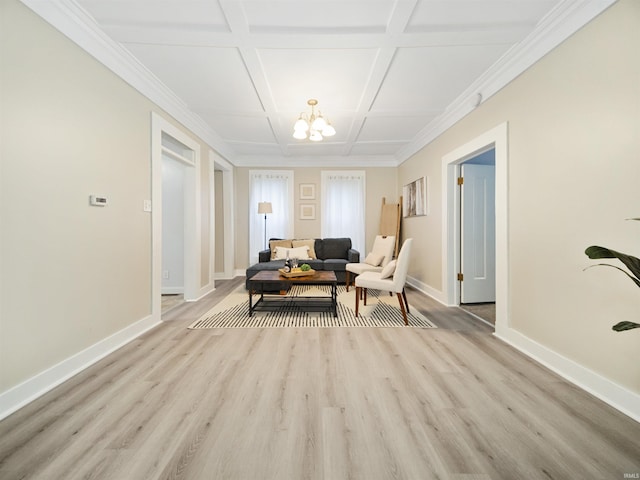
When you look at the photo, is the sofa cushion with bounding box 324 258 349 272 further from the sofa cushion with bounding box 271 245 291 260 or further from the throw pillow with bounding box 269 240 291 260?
the throw pillow with bounding box 269 240 291 260

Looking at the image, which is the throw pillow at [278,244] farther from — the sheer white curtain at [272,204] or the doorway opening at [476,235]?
the doorway opening at [476,235]

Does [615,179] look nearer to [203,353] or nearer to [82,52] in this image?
[203,353]

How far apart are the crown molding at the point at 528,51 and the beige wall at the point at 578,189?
0.06 metres

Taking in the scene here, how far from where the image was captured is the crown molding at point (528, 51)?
1.81 metres

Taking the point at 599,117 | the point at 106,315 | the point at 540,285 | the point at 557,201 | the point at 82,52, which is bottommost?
the point at 106,315

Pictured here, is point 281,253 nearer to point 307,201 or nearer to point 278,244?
point 278,244

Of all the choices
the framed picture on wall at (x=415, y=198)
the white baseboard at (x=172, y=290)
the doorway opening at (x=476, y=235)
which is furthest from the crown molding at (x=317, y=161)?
the white baseboard at (x=172, y=290)

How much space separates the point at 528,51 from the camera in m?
2.27

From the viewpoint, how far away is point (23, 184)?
5.44 ft

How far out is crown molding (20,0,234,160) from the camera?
1839 millimetres

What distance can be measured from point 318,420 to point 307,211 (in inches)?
195

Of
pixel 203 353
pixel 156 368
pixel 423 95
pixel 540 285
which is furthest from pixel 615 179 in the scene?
pixel 156 368

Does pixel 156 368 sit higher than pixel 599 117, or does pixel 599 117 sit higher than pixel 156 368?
pixel 599 117

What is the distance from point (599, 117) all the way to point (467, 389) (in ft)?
6.42
